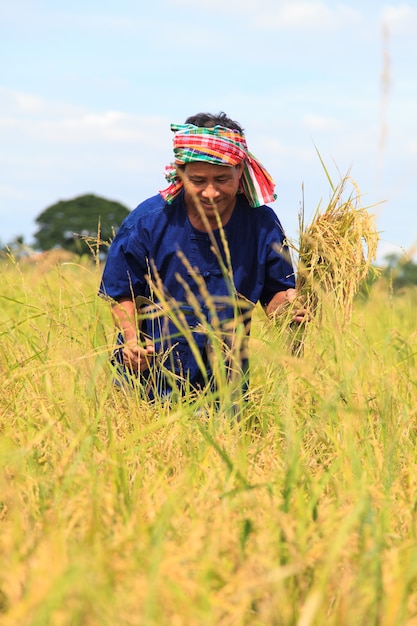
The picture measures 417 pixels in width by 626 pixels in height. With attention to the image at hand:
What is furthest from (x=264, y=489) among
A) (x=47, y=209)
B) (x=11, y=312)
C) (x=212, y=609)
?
(x=47, y=209)

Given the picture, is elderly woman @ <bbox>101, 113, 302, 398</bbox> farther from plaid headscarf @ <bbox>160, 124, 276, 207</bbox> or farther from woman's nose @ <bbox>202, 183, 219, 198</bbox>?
woman's nose @ <bbox>202, 183, 219, 198</bbox>

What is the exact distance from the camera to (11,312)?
4.64 metres

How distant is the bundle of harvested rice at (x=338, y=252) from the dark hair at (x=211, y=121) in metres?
0.45

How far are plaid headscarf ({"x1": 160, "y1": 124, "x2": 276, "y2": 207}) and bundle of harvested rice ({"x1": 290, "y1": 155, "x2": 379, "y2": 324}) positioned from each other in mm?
303

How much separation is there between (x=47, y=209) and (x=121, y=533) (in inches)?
1678

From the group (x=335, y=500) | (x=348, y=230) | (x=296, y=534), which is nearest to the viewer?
(x=296, y=534)

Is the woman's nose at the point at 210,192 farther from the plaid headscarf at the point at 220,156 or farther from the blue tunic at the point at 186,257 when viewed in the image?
the blue tunic at the point at 186,257

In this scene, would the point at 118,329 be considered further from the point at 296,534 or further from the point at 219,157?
the point at 296,534

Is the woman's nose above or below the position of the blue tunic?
above

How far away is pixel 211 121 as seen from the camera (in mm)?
3357

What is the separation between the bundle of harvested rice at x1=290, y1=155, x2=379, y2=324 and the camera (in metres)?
3.01

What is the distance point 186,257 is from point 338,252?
0.66 metres

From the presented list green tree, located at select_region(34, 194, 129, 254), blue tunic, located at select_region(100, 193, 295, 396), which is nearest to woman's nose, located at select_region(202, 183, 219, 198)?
blue tunic, located at select_region(100, 193, 295, 396)

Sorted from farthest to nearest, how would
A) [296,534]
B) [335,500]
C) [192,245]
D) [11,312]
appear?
[11,312] < [192,245] < [335,500] < [296,534]
